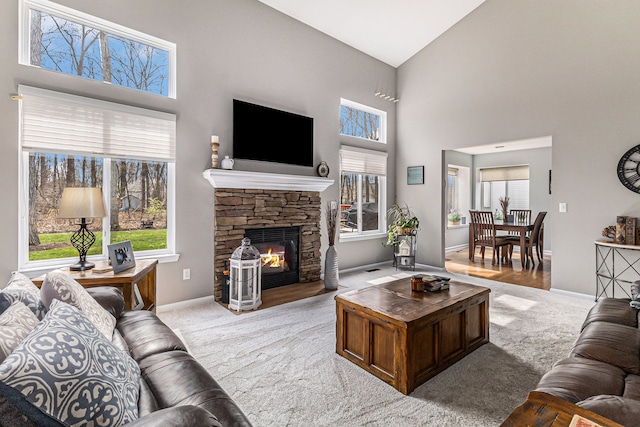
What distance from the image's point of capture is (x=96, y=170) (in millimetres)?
3191

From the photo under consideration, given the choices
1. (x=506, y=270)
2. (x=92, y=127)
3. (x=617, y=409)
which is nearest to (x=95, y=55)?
(x=92, y=127)

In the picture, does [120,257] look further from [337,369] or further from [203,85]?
[203,85]

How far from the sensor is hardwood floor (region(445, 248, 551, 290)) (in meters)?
4.74

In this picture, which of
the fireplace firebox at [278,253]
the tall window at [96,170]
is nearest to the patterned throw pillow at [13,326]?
the tall window at [96,170]

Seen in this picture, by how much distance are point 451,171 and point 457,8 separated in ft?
13.2

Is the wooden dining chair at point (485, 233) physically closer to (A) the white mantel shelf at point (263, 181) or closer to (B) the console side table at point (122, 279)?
(A) the white mantel shelf at point (263, 181)

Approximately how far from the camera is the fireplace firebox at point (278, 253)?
429cm

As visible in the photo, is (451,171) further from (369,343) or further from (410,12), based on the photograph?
(369,343)

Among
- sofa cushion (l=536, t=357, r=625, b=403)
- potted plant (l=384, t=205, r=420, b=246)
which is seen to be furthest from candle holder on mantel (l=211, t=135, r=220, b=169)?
sofa cushion (l=536, t=357, r=625, b=403)

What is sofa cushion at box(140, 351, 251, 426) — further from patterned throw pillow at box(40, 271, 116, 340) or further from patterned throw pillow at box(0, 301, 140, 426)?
patterned throw pillow at box(40, 271, 116, 340)

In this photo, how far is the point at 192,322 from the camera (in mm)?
3191

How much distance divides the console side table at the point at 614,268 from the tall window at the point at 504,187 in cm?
356

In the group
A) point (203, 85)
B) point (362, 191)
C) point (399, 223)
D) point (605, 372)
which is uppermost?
point (203, 85)

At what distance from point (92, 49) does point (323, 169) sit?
3.03 meters
